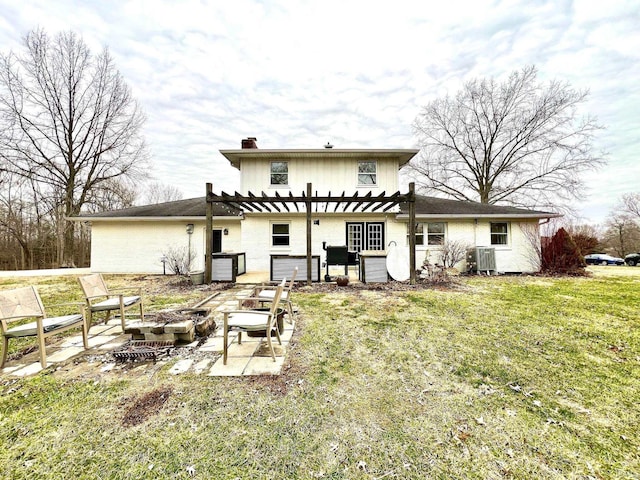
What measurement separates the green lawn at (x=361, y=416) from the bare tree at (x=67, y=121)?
19424 mm

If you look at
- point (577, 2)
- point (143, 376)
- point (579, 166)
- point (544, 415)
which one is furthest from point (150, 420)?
point (579, 166)

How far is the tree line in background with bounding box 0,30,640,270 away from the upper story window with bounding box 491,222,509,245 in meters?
5.55

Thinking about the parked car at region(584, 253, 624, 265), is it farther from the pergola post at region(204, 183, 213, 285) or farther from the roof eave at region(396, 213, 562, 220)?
the pergola post at region(204, 183, 213, 285)

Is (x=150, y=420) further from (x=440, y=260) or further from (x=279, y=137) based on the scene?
(x=279, y=137)

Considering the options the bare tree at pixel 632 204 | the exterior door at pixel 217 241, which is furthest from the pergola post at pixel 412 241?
the bare tree at pixel 632 204

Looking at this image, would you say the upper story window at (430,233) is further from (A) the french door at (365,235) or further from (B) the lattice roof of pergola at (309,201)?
(B) the lattice roof of pergola at (309,201)

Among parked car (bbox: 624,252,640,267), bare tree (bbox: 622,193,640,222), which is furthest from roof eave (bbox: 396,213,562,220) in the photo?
bare tree (bbox: 622,193,640,222)

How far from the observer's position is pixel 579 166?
1789 centimetres

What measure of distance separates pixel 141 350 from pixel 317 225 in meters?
9.23

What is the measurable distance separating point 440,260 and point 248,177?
389 inches

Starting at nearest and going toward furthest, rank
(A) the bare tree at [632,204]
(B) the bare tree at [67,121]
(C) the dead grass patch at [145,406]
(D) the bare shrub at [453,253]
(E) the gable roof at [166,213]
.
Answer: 1. (C) the dead grass patch at [145,406]
2. (D) the bare shrub at [453,253]
3. (E) the gable roof at [166,213]
4. (B) the bare tree at [67,121]
5. (A) the bare tree at [632,204]

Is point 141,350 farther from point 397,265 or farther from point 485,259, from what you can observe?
point 485,259

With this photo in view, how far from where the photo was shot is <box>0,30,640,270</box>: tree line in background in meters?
15.7

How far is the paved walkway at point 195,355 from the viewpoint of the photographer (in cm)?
319
